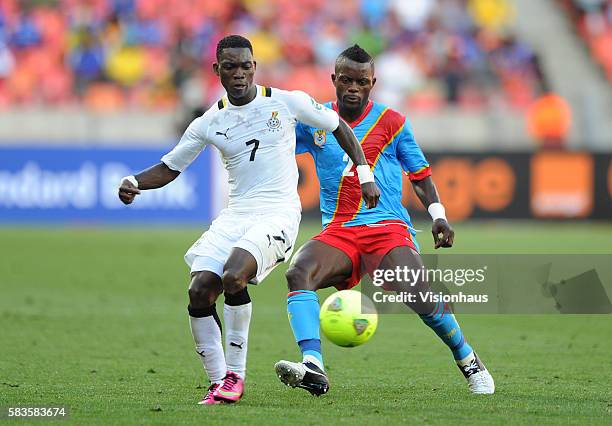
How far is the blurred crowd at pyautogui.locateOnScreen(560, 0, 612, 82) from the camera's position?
87.8 ft

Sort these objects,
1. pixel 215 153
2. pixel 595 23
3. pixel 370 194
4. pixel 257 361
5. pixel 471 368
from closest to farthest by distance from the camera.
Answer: pixel 370 194
pixel 471 368
pixel 257 361
pixel 215 153
pixel 595 23

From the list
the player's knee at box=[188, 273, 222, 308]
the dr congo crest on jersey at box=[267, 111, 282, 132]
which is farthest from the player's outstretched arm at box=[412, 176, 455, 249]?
the player's knee at box=[188, 273, 222, 308]

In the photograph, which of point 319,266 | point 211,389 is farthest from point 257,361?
point 211,389

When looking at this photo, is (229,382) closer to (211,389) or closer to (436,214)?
(211,389)

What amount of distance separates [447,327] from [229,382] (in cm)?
138

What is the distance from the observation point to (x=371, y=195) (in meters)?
6.86

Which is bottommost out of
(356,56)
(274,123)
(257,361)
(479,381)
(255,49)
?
(257,361)

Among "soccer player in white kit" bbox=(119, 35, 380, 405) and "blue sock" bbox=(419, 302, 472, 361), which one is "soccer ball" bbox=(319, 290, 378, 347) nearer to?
"blue sock" bbox=(419, 302, 472, 361)

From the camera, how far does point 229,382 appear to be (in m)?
6.80

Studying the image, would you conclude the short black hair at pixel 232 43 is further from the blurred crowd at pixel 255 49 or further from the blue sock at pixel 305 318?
the blurred crowd at pixel 255 49

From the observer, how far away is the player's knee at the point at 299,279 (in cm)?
708

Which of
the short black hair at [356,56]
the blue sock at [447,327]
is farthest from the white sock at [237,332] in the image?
the short black hair at [356,56]

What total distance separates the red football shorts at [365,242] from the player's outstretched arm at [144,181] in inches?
40.5

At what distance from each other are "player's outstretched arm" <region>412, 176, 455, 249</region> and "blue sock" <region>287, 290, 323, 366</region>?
2.80 feet
